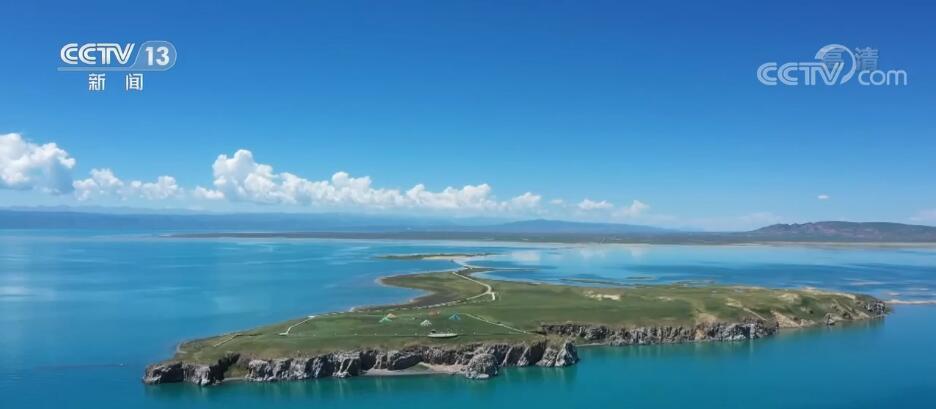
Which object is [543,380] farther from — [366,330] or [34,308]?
[34,308]

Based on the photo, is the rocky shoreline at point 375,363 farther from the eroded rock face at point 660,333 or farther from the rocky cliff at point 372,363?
the eroded rock face at point 660,333

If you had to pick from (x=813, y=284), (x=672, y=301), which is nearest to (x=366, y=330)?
(x=672, y=301)

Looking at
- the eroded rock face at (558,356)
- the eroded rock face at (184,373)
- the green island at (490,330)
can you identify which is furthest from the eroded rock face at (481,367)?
the eroded rock face at (184,373)

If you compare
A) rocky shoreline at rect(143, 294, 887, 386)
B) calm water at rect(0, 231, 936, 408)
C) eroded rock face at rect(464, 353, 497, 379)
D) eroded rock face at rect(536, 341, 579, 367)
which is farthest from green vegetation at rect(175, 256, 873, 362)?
calm water at rect(0, 231, 936, 408)

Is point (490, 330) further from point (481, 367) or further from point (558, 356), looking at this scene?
A: point (481, 367)

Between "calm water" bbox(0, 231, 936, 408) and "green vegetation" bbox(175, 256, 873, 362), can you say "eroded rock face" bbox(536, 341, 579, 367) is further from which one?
"green vegetation" bbox(175, 256, 873, 362)

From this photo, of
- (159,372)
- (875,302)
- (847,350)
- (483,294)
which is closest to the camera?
(159,372)
